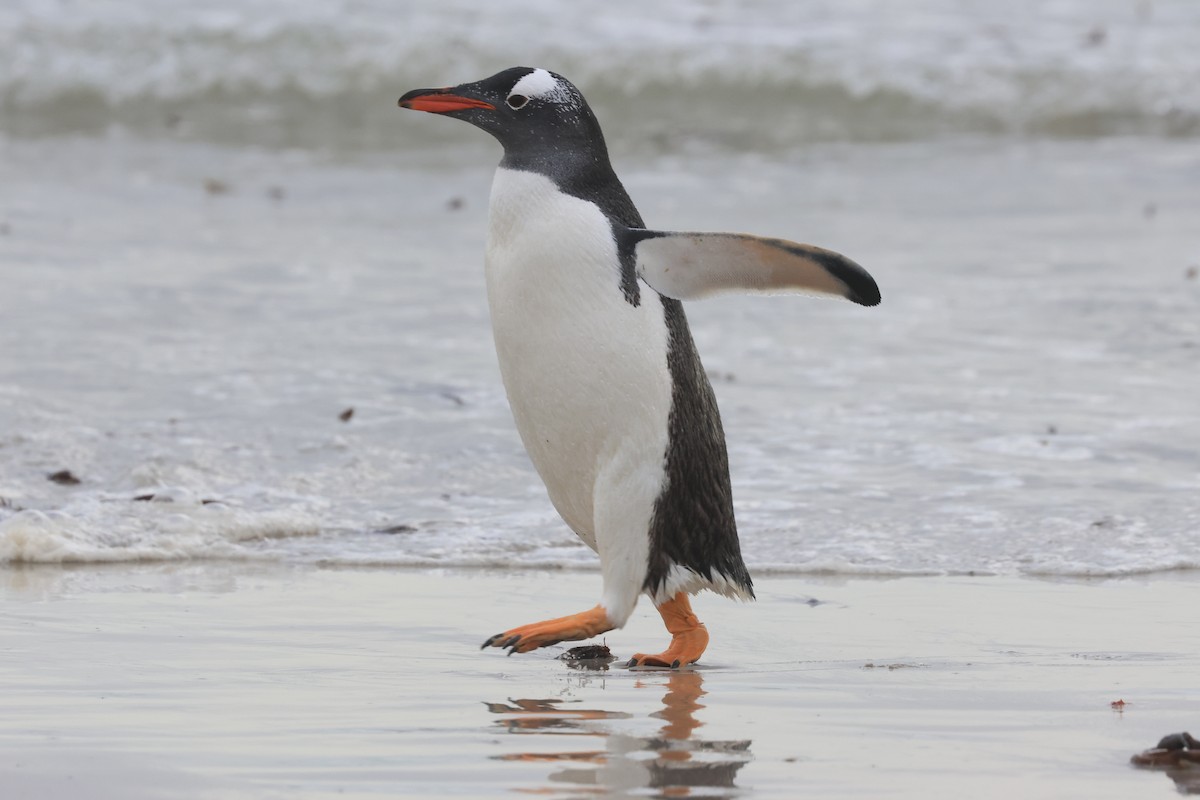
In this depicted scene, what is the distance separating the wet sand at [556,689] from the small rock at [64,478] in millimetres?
783

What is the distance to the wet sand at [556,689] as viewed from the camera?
2.41m

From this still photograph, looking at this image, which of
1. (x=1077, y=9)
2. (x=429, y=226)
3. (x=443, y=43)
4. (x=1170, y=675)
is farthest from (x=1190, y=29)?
(x=1170, y=675)

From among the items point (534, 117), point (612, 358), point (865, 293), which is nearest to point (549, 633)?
point (612, 358)

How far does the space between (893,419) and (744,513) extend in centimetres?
113

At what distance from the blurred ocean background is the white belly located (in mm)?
1006

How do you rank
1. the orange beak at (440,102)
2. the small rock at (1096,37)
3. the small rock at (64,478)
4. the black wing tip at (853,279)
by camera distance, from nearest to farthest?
1. the black wing tip at (853,279)
2. the orange beak at (440,102)
3. the small rock at (64,478)
4. the small rock at (1096,37)

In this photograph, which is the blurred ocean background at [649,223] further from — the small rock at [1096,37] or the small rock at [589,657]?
the small rock at [589,657]

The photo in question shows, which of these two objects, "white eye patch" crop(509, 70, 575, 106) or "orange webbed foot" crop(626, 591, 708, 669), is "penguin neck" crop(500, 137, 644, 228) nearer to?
"white eye patch" crop(509, 70, 575, 106)

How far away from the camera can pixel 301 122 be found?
14.4m

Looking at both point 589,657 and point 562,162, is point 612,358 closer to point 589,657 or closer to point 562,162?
point 562,162

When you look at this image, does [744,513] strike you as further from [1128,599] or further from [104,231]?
[104,231]

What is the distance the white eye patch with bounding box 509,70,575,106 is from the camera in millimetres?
3510

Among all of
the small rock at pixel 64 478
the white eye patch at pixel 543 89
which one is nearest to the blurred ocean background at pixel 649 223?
the small rock at pixel 64 478

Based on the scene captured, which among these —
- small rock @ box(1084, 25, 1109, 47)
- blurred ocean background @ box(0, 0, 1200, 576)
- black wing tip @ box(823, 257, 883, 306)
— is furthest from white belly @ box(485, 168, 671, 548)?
small rock @ box(1084, 25, 1109, 47)
